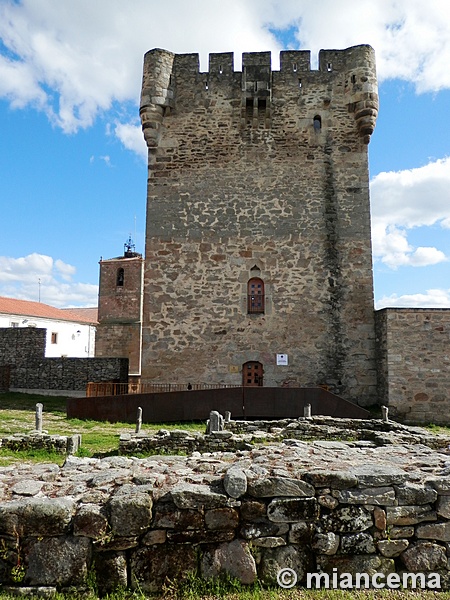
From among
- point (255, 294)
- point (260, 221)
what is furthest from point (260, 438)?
point (260, 221)

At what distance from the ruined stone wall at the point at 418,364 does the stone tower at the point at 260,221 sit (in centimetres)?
139

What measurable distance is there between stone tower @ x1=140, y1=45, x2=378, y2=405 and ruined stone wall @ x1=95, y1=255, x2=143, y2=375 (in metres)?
14.8

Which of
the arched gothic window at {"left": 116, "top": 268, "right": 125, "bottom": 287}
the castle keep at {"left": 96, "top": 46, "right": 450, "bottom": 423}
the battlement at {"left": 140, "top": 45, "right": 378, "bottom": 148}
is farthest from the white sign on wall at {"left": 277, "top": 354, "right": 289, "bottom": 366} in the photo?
the arched gothic window at {"left": 116, "top": 268, "right": 125, "bottom": 287}

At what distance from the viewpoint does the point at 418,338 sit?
1448 cm

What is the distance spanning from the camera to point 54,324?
42.4m

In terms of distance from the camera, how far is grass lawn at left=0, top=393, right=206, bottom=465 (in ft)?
28.3

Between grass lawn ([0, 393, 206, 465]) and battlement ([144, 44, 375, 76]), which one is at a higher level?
battlement ([144, 44, 375, 76])

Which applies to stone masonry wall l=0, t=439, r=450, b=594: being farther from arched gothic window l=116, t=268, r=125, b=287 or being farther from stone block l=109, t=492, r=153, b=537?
arched gothic window l=116, t=268, r=125, b=287

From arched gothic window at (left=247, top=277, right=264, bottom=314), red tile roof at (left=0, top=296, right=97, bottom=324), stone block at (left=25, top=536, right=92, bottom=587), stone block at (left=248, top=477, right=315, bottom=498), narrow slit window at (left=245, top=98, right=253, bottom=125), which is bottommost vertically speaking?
stone block at (left=25, top=536, right=92, bottom=587)

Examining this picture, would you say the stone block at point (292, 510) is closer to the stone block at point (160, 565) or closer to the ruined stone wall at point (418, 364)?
the stone block at point (160, 565)

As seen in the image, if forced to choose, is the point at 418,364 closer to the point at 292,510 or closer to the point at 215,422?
the point at 215,422

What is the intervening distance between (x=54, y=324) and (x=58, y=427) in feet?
105

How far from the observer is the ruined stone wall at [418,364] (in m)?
14.3

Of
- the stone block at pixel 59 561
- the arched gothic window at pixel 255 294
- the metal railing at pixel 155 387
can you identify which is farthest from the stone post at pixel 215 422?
the arched gothic window at pixel 255 294
